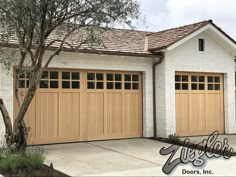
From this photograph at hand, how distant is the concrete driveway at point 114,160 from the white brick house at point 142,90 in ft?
3.08

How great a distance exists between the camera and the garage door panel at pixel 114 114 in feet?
46.5

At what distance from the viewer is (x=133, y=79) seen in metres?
14.9

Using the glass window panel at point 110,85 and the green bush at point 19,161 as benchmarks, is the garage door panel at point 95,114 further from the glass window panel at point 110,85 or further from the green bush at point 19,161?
the green bush at point 19,161

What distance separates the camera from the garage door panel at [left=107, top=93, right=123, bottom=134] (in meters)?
14.2

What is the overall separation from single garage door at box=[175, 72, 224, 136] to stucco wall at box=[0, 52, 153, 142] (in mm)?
1153

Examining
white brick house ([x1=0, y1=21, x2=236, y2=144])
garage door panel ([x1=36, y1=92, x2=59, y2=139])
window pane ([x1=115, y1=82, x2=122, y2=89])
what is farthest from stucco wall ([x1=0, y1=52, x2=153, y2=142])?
garage door panel ([x1=36, y1=92, x2=59, y2=139])

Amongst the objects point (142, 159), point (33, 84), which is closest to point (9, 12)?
point (33, 84)

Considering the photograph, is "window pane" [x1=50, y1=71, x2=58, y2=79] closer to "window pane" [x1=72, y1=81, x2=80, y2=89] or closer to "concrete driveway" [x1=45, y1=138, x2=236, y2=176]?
"window pane" [x1=72, y1=81, x2=80, y2=89]

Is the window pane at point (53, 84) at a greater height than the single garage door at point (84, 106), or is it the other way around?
the window pane at point (53, 84)

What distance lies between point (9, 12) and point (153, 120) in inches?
302

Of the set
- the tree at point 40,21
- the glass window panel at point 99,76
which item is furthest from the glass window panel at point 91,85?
the tree at point 40,21

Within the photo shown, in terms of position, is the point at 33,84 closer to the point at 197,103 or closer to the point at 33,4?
the point at 33,4

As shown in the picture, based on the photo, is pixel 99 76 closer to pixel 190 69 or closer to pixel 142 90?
pixel 142 90

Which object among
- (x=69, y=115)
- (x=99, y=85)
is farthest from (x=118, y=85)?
(x=69, y=115)
